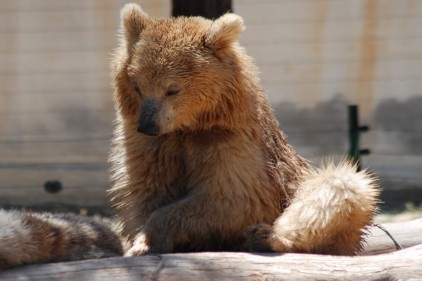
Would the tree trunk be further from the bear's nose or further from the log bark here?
the log bark

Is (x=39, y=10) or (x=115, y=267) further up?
(x=39, y=10)

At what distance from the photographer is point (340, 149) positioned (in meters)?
13.2

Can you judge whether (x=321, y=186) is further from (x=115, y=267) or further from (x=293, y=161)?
(x=115, y=267)

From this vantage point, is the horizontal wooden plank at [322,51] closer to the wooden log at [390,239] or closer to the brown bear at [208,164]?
the wooden log at [390,239]

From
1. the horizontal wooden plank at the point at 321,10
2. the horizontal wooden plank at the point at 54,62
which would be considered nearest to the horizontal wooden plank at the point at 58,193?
the horizontal wooden plank at the point at 54,62

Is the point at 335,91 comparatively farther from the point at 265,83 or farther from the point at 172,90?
the point at 172,90

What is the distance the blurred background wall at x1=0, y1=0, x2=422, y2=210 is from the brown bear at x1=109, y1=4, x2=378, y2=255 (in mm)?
6363

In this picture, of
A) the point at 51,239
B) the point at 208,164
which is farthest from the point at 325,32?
the point at 51,239

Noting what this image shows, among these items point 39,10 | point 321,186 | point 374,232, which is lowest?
point 374,232

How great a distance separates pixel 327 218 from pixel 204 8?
4433mm

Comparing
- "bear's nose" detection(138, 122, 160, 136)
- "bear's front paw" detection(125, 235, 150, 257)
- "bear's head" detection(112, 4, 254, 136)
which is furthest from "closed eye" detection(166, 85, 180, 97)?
"bear's front paw" detection(125, 235, 150, 257)

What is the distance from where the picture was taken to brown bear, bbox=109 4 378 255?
6199mm

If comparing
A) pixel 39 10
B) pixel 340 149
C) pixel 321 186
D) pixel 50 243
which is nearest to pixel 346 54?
pixel 340 149

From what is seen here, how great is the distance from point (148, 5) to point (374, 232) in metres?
6.35
